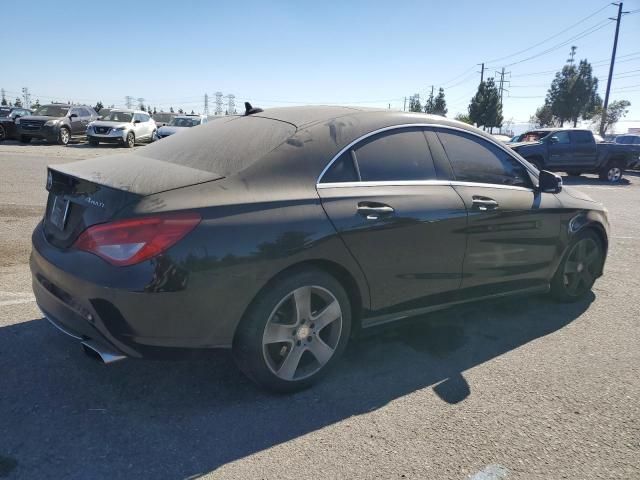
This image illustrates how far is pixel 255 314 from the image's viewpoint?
2730 mm

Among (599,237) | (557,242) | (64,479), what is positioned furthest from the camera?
(599,237)

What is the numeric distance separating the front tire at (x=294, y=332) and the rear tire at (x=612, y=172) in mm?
18402

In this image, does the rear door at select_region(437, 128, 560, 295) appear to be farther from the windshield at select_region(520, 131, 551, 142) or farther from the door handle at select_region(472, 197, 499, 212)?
the windshield at select_region(520, 131, 551, 142)

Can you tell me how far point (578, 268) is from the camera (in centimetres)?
469

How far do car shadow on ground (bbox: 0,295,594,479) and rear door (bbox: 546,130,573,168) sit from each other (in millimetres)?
14989

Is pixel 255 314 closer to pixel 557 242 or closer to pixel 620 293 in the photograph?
pixel 557 242

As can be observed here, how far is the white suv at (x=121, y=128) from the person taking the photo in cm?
2272

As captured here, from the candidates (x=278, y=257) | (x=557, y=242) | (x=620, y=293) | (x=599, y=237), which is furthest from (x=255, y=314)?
(x=620, y=293)

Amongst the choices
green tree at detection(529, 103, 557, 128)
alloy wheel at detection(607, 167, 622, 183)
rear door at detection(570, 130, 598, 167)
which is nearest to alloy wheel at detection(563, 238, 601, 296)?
rear door at detection(570, 130, 598, 167)

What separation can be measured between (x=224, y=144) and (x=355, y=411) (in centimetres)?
180

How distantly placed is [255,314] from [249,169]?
800mm

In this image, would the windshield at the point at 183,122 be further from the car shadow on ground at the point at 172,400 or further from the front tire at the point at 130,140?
the car shadow on ground at the point at 172,400

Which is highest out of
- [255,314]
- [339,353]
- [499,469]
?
[255,314]

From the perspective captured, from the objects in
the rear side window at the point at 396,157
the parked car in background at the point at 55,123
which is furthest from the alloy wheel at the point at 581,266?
the parked car in background at the point at 55,123
